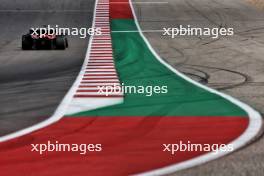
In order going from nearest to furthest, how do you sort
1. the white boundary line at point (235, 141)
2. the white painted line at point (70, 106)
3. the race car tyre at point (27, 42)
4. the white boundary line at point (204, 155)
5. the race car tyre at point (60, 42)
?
the white boundary line at point (235, 141), the white boundary line at point (204, 155), the white painted line at point (70, 106), the race car tyre at point (60, 42), the race car tyre at point (27, 42)

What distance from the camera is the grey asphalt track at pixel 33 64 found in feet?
38.6

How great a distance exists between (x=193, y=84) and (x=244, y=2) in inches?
1313

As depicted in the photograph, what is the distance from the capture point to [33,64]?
21.5 meters

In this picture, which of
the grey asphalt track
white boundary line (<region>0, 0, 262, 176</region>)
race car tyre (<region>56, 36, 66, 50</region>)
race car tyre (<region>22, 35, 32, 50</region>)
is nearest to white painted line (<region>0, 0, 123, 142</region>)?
white boundary line (<region>0, 0, 262, 176</region>)

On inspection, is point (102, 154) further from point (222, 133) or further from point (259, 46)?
point (259, 46)

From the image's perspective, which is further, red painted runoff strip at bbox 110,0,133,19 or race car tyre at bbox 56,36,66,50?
red painted runoff strip at bbox 110,0,133,19

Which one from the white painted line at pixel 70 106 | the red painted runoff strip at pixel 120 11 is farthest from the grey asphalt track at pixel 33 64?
the red painted runoff strip at pixel 120 11

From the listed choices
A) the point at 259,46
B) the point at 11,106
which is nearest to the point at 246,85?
the point at 11,106

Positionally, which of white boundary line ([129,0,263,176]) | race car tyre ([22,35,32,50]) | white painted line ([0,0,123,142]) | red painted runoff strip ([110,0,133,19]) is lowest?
red painted runoff strip ([110,0,133,19])

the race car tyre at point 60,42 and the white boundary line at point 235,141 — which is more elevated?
the white boundary line at point 235,141

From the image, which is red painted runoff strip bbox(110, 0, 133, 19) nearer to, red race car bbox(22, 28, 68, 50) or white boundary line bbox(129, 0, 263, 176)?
red race car bbox(22, 28, 68, 50)

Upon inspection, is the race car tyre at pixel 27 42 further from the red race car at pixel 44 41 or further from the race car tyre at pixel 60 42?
the race car tyre at pixel 60 42

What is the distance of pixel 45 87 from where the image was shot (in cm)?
1548

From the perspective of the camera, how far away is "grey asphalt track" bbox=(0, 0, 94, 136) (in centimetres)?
1176
